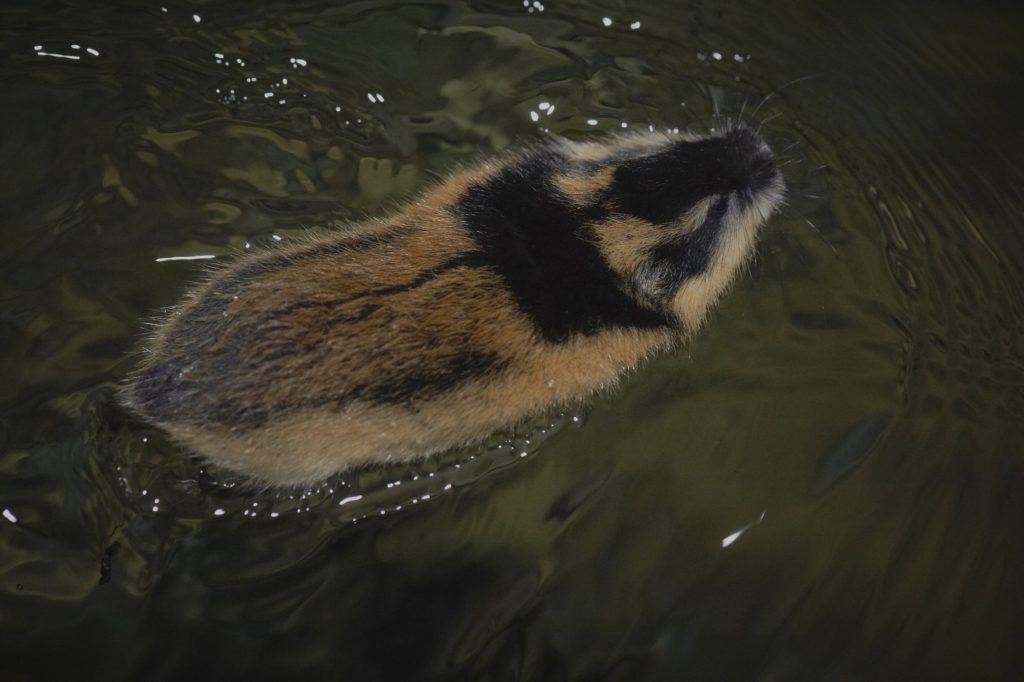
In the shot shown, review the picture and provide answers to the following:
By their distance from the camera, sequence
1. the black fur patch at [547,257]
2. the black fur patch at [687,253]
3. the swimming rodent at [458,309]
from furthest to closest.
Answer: the black fur patch at [687,253] < the black fur patch at [547,257] < the swimming rodent at [458,309]

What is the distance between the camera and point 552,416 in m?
2.50

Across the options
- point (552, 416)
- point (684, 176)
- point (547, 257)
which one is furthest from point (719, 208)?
point (552, 416)

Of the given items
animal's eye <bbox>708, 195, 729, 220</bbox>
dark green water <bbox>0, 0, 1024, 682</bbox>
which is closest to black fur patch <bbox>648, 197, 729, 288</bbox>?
animal's eye <bbox>708, 195, 729, 220</bbox>

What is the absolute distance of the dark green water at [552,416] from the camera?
2211 mm

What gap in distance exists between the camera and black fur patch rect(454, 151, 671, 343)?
214 centimetres

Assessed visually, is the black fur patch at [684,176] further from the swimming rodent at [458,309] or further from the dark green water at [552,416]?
the dark green water at [552,416]

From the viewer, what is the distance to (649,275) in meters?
2.26

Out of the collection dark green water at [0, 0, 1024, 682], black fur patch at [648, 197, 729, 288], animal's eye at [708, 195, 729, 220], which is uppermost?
animal's eye at [708, 195, 729, 220]

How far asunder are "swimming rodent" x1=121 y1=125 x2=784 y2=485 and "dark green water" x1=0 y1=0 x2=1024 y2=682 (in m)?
0.28

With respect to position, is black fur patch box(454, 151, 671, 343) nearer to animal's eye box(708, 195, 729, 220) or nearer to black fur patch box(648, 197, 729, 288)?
black fur patch box(648, 197, 729, 288)

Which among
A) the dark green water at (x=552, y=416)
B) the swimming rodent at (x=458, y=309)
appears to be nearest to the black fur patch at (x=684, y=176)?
the swimming rodent at (x=458, y=309)

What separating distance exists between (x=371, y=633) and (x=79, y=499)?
2.54ft

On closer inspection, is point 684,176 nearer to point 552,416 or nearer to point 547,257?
point 547,257

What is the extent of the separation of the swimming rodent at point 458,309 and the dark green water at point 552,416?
0.28 m
